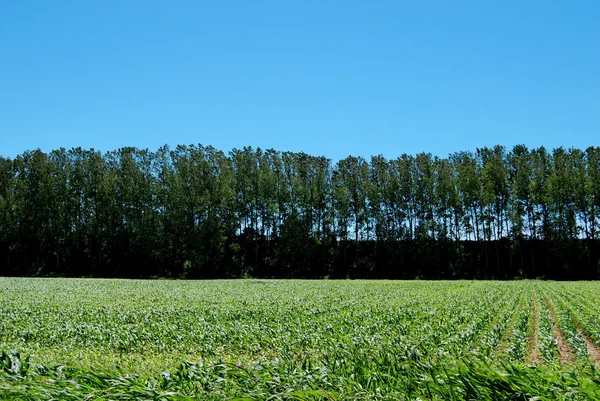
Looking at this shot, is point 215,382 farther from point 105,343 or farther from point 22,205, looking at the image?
point 22,205

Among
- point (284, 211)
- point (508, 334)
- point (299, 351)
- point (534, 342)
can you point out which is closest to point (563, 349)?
point (534, 342)

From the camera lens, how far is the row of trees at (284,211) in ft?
205

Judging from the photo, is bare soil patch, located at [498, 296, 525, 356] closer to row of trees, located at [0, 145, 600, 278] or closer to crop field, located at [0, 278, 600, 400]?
crop field, located at [0, 278, 600, 400]

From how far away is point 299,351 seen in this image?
1157cm

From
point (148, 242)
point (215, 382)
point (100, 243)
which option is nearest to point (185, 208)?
point (148, 242)

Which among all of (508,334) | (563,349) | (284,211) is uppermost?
(284,211)

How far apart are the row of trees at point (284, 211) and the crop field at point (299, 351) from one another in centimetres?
3784

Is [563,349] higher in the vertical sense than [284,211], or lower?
lower

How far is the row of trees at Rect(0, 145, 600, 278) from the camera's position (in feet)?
205

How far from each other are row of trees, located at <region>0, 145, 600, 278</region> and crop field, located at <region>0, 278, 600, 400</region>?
37.8m

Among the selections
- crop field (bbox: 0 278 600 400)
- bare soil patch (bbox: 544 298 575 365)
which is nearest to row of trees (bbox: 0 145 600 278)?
crop field (bbox: 0 278 600 400)

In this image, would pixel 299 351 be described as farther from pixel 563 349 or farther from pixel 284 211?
pixel 284 211

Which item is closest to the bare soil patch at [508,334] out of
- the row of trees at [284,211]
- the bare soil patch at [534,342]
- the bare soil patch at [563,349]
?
the bare soil patch at [534,342]

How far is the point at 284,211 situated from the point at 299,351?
5676 cm
